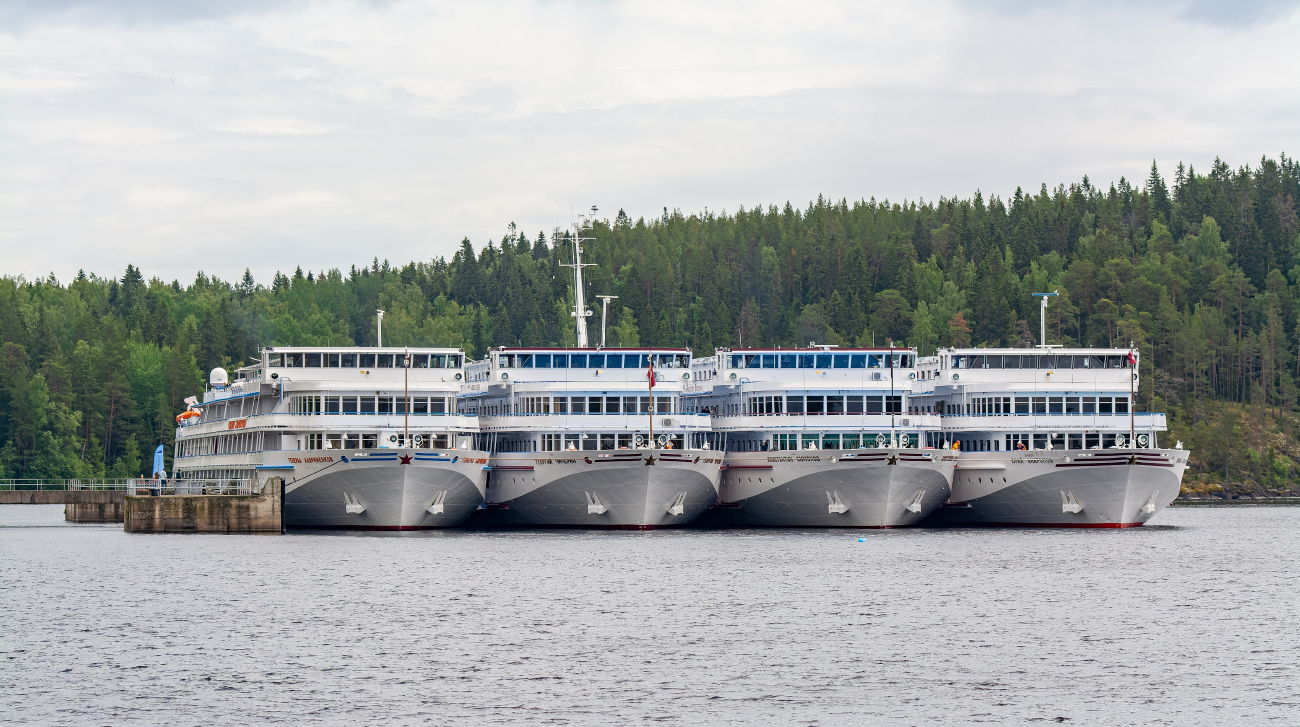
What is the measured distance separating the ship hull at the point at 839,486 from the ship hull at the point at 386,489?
52.4 ft

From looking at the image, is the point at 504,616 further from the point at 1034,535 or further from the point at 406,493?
the point at 1034,535

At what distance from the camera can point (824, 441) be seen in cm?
9600

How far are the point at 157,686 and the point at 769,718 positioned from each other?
1675cm

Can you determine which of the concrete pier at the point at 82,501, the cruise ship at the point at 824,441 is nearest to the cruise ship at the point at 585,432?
the cruise ship at the point at 824,441

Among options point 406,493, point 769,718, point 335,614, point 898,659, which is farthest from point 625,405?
point 769,718

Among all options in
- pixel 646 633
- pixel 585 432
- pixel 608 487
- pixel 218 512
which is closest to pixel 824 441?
pixel 608 487

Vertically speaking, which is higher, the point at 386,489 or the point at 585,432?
the point at 585,432

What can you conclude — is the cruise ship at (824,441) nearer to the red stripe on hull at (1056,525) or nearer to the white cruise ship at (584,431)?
the white cruise ship at (584,431)

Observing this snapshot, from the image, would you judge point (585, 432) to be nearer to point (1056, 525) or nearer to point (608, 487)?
point (608, 487)

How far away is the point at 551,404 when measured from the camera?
9556 cm

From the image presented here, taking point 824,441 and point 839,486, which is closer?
point 839,486

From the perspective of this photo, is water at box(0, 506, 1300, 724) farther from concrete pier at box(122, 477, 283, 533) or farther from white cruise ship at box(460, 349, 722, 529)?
white cruise ship at box(460, 349, 722, 529)

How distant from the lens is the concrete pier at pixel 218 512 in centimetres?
8475

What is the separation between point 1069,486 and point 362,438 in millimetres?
40232
